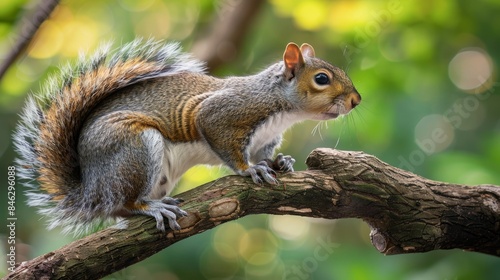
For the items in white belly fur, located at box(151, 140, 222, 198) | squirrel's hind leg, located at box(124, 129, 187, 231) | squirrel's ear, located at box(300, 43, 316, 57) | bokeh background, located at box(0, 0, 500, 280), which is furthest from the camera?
bokeh background, located at box(0, 0, 500, 280)

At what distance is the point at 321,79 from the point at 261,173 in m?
0.52

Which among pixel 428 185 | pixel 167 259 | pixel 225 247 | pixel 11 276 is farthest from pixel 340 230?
pixel 11 276

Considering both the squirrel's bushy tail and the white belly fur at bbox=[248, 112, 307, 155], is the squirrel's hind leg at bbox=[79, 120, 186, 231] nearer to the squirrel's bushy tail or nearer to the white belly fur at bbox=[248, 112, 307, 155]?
the squirrel's bushy tail

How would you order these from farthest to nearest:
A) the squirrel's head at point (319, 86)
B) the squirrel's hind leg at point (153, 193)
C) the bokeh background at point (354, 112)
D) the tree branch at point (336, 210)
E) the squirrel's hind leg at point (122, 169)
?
the bokeh background at point (354, 112) < the squirrel's head at point (319, 86) < the squirrel's hind leg at point (122, 169) < the squirrel's hind leg at point (153, 193) < the tree branch at point (336, 210)

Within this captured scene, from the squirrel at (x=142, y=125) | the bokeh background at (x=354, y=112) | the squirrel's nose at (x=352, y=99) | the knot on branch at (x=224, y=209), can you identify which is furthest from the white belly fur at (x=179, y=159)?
the bokeh background at (x=354, y=112)

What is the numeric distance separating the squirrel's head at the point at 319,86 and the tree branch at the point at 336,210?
22 cm

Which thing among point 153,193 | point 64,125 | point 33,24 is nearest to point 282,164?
point 153,193

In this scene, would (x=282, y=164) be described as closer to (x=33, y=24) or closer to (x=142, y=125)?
(x=142, y=125)

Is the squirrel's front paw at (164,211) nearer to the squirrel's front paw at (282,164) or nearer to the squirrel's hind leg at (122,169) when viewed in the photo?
the squirrel's hind leg at (122,169)

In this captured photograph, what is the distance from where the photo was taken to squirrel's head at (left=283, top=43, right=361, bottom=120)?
2.82 m

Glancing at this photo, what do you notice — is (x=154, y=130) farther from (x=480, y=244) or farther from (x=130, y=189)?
(x=480, y=244)

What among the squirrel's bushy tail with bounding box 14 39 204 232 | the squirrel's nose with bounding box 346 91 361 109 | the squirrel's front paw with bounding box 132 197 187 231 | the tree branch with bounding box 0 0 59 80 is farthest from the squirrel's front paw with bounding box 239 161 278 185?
the tree branch with bounding box 0 0 59 80

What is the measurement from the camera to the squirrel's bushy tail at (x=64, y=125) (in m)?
2.74

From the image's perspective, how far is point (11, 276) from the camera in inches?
86.4
